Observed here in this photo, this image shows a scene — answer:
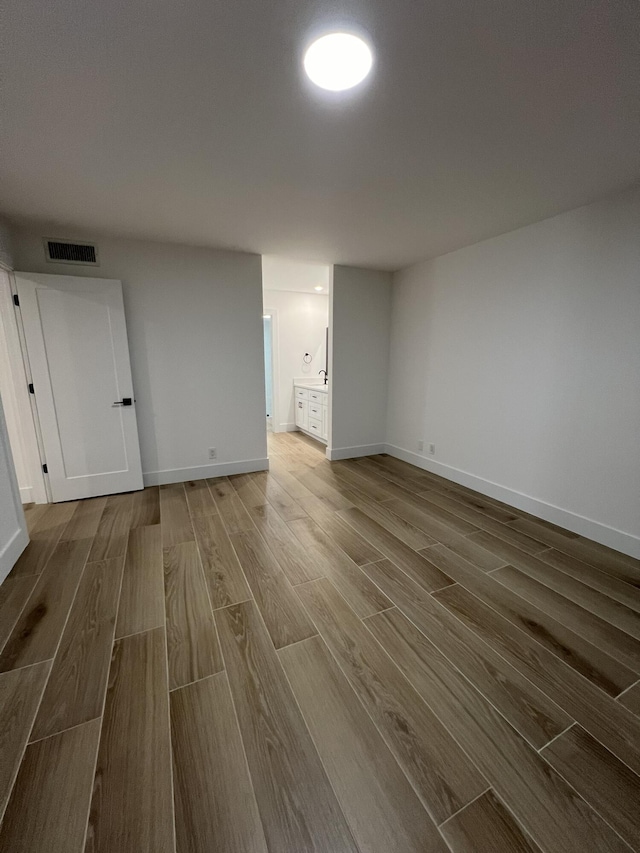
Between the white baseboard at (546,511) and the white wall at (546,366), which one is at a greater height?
the white wall at (546,366)

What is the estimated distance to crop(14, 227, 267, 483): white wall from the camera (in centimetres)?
321

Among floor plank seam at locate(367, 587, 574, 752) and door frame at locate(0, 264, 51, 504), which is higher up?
door frame at locate(0, 264, 51, 504)

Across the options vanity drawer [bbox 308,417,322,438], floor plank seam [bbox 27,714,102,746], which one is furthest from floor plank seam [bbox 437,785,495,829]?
vanity drawer [bbox 308,417,322,438]

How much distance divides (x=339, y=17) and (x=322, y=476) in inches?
131

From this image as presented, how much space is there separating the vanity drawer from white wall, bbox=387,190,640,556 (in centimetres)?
180

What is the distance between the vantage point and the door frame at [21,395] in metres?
2.76

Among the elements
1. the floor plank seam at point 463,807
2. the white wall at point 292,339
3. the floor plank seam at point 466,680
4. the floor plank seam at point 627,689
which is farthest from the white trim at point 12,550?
the white wall at point 292,339

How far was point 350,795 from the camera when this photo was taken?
1.04 metres

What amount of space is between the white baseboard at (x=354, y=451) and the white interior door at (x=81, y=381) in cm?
224

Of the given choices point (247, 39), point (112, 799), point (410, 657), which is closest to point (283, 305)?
point (247, 39)

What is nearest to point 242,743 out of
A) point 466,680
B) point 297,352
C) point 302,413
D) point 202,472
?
point 466,680

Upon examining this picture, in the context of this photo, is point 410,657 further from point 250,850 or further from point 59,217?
point 59,217

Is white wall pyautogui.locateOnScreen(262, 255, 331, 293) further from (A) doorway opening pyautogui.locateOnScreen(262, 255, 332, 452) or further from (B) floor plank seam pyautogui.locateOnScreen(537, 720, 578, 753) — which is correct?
(B) floor plank seam pyautogui.locateOnScreen(537, 720, 578, 753)

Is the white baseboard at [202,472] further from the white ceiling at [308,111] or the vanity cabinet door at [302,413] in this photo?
the white ceiling at [308,111]
